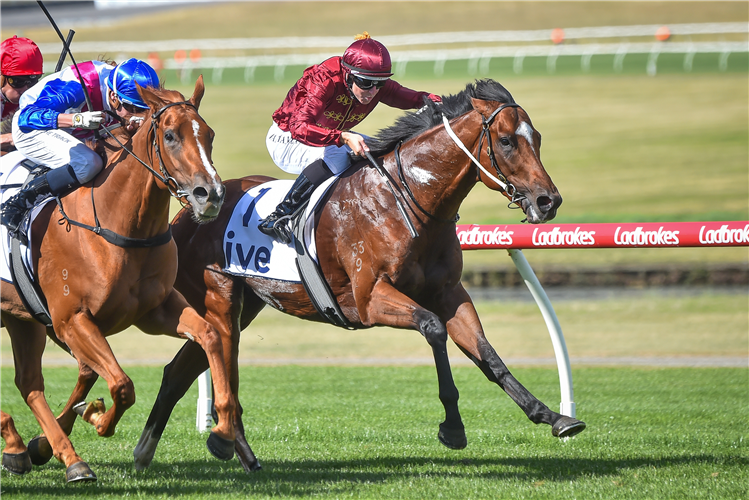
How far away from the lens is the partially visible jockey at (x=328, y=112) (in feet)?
17.1

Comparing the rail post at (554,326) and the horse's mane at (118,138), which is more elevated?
the horse's mane at (118,138)

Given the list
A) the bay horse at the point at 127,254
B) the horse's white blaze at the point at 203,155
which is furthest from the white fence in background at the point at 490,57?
the horse's white blaze at the point at 203,155

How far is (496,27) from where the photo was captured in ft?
151

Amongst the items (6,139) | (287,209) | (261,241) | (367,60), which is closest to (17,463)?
(261,241)

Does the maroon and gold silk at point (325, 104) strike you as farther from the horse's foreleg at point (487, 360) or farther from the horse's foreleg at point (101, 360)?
the horse's foreleg at point (101, 360)

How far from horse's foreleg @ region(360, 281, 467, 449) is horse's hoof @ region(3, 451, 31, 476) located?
211cm

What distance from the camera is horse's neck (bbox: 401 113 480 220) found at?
16.1 feet

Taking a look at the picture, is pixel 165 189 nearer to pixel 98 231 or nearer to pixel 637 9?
pixel 98 231

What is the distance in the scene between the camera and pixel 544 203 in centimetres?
451

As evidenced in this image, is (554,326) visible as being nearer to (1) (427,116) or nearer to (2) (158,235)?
(1) (427,116)

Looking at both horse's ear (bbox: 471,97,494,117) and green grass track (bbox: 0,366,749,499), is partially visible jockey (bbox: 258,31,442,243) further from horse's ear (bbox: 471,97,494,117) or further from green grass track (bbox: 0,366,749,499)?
green grass track (bbox: 0,366,749,499)

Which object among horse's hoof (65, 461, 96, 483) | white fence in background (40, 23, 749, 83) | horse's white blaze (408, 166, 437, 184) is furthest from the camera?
white fence in background (40, 23, 749, 83)

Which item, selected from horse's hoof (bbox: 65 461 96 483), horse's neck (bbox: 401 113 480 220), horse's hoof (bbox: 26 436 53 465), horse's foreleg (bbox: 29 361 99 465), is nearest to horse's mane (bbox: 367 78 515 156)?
horse's neck (bbox: 401 113 480 220)

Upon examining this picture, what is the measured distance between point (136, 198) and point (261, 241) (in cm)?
106
